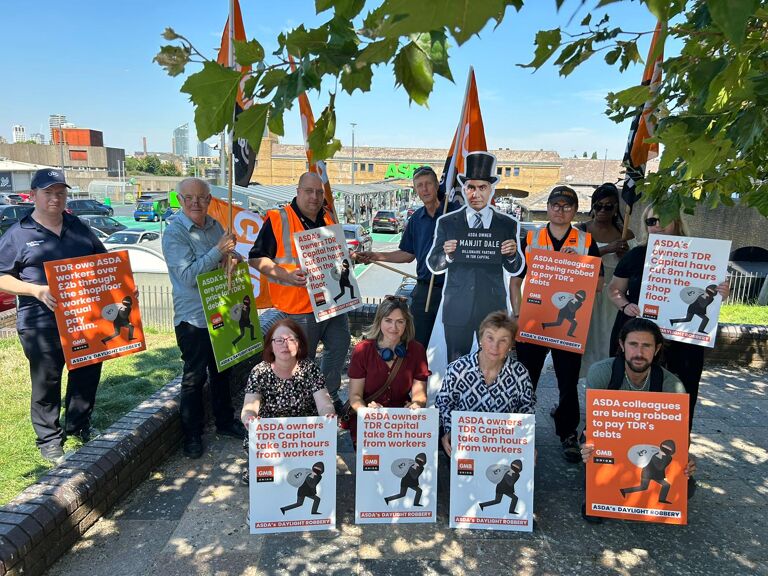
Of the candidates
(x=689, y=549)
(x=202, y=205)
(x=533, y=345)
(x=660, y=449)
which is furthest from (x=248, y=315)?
(x=689, y=549)

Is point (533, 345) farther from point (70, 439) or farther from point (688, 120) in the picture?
point (70, 439)

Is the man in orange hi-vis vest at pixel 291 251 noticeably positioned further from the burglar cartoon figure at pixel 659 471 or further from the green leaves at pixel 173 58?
the green leaves at pixel 173 58

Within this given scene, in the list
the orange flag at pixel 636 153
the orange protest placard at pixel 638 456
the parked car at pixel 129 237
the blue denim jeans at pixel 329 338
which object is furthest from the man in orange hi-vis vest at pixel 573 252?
the parked car at pixel 129 237

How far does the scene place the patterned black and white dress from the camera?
3.66 metres

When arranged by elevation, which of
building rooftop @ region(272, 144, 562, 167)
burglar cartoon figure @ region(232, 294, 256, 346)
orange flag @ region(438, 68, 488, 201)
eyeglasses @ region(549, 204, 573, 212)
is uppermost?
building rooftop @ region(272, 144, 562, 167)

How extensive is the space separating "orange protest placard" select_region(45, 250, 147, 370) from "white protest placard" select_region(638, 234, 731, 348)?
3872 mm

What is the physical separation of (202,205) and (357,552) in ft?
8.52

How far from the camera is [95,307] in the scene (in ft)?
13.1

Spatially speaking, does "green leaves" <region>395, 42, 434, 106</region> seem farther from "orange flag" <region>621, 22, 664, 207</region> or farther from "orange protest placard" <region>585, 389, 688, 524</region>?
"orange flag" <region>621, 22, 664, 207</region>

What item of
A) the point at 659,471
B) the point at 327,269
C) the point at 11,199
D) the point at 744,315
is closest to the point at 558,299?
the point at 659,471

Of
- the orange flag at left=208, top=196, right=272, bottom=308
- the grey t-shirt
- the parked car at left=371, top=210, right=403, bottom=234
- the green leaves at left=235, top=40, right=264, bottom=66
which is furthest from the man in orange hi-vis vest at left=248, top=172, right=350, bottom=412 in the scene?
the parked car at left=371, top=210, right=403, bottom=234

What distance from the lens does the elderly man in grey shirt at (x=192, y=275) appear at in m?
4.01

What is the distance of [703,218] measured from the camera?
2170 cm

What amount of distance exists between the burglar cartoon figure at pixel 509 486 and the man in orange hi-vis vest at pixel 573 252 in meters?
1.13
